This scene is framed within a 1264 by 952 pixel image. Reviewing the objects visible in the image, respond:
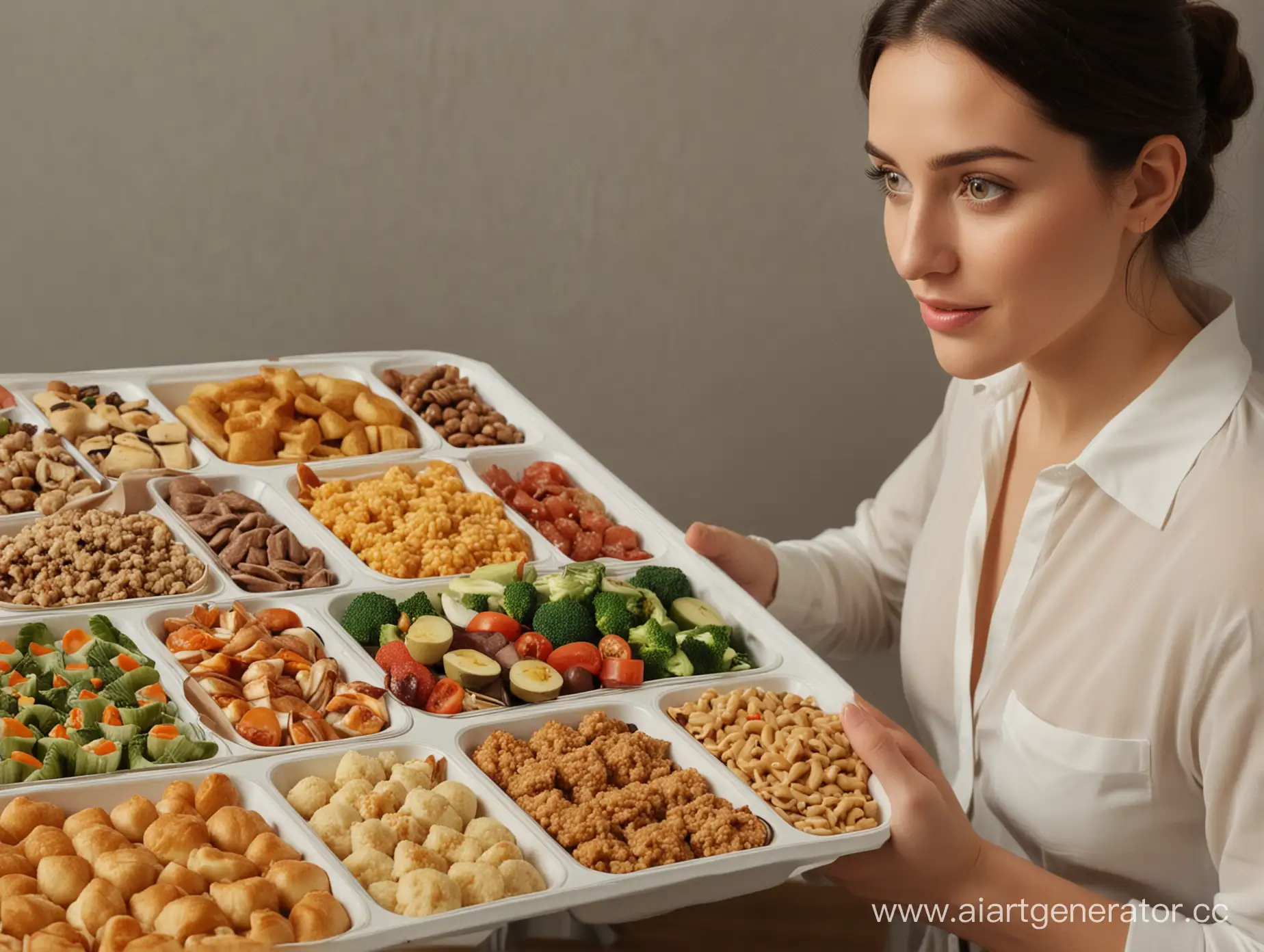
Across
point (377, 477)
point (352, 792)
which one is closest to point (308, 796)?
point (352, 792)

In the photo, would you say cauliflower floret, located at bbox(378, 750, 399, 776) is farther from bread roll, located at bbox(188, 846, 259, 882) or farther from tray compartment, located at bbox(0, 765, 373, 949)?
bread roll, located at bbox(188, 846, 259, 882)

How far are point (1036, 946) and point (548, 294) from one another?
2.71m

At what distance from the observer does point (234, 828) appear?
1.45 m

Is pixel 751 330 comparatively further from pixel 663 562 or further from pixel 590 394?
pixel 663 562

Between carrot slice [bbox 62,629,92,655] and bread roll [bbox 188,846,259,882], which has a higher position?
bread roll [bbox 188,846,259,882]

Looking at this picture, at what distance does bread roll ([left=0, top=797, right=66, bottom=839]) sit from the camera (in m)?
1.42

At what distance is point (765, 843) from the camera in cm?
155

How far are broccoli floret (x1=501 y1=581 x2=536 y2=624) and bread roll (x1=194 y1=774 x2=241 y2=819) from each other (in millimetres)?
534

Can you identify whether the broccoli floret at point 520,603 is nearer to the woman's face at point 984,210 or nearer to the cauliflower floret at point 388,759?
the cauliflower floret at point 388,759

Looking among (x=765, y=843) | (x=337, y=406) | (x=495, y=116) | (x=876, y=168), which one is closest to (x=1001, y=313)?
(x=876, y=168)

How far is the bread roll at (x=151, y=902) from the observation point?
1.30m

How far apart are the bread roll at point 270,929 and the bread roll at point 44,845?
23 centimetres

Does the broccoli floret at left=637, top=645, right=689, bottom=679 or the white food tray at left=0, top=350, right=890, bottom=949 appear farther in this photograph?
the broccoli floret at left=637, top=645, right=689, bottom=679

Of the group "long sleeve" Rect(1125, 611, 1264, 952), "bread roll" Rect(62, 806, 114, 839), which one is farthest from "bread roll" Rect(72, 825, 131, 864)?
"long sleeve" Rect(1125, 611, 1264, 952)
